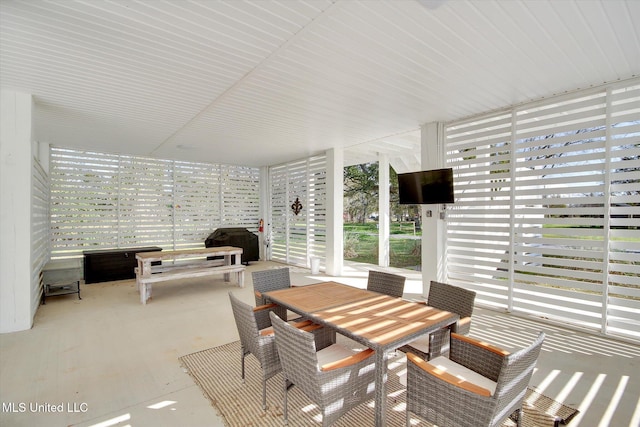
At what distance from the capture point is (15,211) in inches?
147

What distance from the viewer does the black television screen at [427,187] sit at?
14.7 ft

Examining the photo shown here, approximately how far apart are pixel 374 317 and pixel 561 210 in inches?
127

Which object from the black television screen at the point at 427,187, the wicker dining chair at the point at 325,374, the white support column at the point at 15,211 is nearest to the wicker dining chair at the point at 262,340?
the wicker dining chair at the point at 325,374

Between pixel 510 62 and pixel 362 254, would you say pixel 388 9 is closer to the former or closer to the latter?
pixel 510 62

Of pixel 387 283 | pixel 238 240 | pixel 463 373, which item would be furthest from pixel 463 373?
pixel 238 240

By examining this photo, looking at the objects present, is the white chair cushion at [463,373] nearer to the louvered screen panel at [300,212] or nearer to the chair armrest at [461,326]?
the chair armrest at [461,326]

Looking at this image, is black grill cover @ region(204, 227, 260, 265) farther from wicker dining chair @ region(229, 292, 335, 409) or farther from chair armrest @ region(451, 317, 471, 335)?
chair armrest @ region(451, 317, 471, 335)

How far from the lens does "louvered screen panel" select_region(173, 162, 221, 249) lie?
8.20 metres

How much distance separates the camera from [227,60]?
9.65 ft

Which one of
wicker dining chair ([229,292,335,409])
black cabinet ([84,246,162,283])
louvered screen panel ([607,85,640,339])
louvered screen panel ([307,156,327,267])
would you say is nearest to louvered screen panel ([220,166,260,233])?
louvered screen panel ([307,156,327,267])

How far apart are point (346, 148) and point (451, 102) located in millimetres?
3236

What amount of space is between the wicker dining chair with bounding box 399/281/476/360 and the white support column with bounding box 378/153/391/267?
5196mm

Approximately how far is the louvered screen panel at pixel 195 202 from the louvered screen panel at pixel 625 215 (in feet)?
28.0

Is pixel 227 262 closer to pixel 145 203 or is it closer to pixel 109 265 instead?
pixel 109 265
